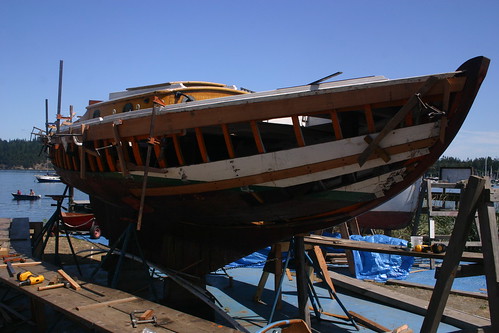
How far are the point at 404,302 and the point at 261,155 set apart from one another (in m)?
3.96

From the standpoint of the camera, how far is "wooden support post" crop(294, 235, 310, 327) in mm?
5477

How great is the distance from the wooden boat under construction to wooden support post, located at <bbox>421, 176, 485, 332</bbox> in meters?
0.49

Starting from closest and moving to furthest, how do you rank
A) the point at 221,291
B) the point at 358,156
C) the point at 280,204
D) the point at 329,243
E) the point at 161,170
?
the point at 358,156 < the point at 280,204 < the point at 161,170 < the point at 329,243 < the point at 221,291

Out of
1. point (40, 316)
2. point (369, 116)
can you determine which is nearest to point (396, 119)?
point (369, 116)

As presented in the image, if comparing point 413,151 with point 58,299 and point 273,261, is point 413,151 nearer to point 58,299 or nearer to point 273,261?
point 273,261

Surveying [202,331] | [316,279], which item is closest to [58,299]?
[202,331]

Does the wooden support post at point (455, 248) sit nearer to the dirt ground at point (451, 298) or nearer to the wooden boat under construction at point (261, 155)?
the wooden boat under construction at point (261, 155)

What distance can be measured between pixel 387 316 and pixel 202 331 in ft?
13.0

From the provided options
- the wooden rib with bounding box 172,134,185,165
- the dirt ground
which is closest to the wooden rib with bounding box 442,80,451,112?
the wooden rib with bounding box 172,134,185,165

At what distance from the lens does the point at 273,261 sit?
20.9ft

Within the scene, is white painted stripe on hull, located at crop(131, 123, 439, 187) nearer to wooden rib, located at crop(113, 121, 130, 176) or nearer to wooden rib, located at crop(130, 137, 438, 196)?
wooden rib, located at crop(130, 137, 438, 196)

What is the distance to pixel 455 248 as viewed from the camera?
383 centimetres

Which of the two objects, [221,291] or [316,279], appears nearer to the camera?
[221,291]

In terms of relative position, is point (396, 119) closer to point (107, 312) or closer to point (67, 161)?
point (107, 312)
